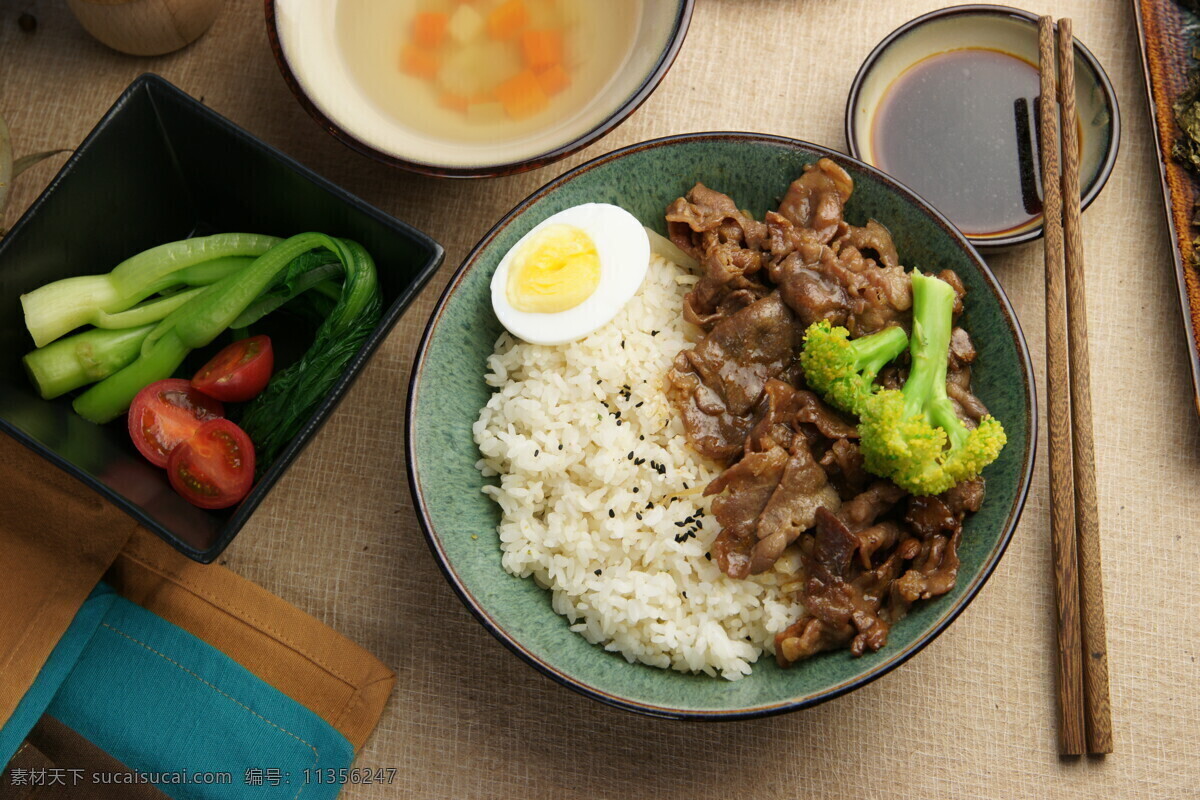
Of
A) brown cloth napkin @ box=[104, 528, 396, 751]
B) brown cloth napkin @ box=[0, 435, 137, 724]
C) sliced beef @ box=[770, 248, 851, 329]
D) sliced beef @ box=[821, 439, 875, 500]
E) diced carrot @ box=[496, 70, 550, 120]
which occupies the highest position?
diced carrot @ box=[496, 70, 550, 120]

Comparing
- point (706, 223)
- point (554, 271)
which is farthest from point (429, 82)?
point (706, 223)

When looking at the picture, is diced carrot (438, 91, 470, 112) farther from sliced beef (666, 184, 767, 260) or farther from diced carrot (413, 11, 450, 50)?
sliced beef (666, 184, 767, 260)

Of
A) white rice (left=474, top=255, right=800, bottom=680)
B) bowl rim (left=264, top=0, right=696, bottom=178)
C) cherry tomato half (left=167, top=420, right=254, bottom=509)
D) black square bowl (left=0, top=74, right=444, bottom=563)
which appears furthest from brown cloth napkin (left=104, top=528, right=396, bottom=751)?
bowl rim (left=264, top=0, right=696, bottom=178)

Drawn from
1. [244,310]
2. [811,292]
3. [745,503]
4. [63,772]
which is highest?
[811,292]

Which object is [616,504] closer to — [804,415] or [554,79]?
[804,415]

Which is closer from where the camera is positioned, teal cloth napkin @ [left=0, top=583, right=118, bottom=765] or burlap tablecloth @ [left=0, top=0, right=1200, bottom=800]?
teal cloth napkin @ [left=0, top=583, right=118, bottom=765]
